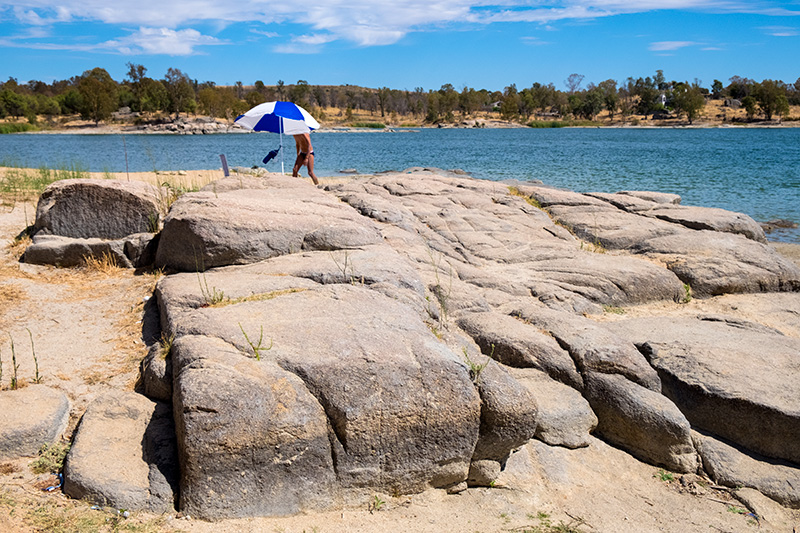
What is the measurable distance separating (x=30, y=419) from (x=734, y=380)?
5111 millimetres

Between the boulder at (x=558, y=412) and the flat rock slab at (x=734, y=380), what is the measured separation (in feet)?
2.83

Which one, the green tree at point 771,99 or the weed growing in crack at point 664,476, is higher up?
the green tree at point 771,99

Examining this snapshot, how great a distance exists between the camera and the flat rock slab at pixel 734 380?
15.1 feet

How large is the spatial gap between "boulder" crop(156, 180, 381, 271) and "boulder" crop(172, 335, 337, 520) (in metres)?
2.28

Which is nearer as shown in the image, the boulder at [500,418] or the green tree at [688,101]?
the boulder at [500,418]

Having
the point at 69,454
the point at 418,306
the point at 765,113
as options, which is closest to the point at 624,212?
the point at 418,306

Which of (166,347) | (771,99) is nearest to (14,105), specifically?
(166,347)

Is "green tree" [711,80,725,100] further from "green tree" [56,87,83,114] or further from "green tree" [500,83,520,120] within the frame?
"green tree" [56,87,83,114]

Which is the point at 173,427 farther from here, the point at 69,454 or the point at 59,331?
the point at 59,331

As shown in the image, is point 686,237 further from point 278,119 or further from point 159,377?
point 278,119

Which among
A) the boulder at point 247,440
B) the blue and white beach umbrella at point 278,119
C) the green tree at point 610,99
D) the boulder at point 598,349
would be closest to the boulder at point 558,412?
the boulder at point 598,349

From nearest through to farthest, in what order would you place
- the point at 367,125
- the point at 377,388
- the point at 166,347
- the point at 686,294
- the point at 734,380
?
the point at 377,388, the point at 166,347, the point at 734,380, the point at 686,294, the point at 367,125

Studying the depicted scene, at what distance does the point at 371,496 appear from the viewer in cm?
358

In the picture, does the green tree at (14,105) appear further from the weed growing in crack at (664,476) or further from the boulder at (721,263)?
the weed growing in crack at (664,476)
